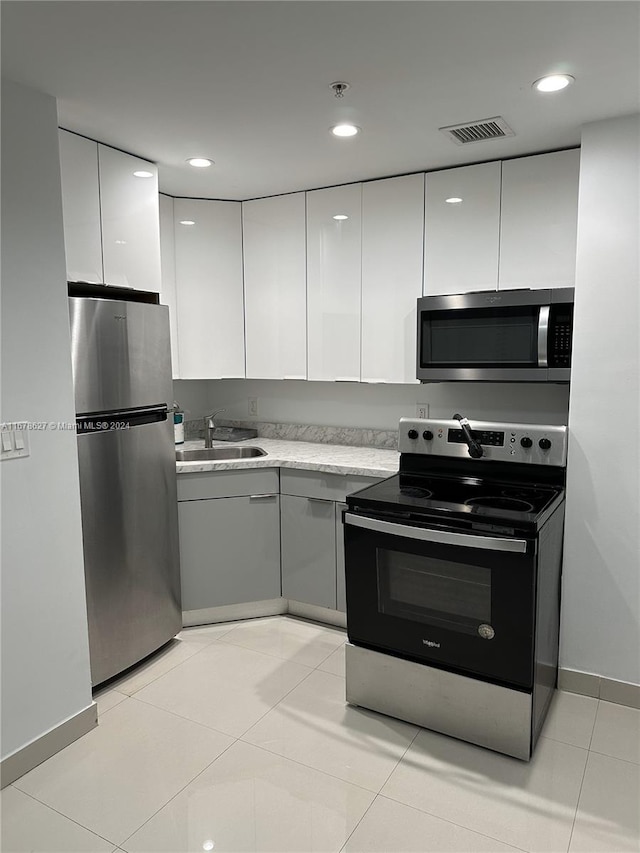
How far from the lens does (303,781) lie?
2016 mm

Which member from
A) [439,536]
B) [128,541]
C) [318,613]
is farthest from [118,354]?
[318,613]

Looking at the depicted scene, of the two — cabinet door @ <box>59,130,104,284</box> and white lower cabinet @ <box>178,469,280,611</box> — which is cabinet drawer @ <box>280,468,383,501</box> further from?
cabinet door @ <box>59,130,104,284</box>

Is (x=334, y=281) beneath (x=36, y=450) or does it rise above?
above

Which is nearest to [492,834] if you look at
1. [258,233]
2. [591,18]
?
[591,18]

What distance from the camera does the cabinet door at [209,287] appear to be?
3.32 metres

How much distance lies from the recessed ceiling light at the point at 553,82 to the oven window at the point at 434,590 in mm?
1620

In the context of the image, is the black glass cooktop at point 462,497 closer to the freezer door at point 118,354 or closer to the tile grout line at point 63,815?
the freezer door at point 118,354

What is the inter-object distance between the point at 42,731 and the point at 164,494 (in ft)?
3.43

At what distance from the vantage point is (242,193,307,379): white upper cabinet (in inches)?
129

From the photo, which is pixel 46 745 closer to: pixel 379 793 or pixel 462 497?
pixel 379 793

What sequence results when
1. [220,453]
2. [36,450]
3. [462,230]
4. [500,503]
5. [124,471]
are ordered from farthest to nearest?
1. [220,453]
2. [462,230]
3. [124,471]
4. [500,503]
5. [36,450]

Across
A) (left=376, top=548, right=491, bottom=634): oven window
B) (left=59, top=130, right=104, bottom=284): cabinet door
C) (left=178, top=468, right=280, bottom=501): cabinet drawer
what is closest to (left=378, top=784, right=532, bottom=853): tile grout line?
(left=376, top=548, right=491, bottom=634): oven window

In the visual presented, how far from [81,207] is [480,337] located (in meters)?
1.76

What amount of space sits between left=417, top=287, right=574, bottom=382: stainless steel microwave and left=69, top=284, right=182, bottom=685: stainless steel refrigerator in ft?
4.06
